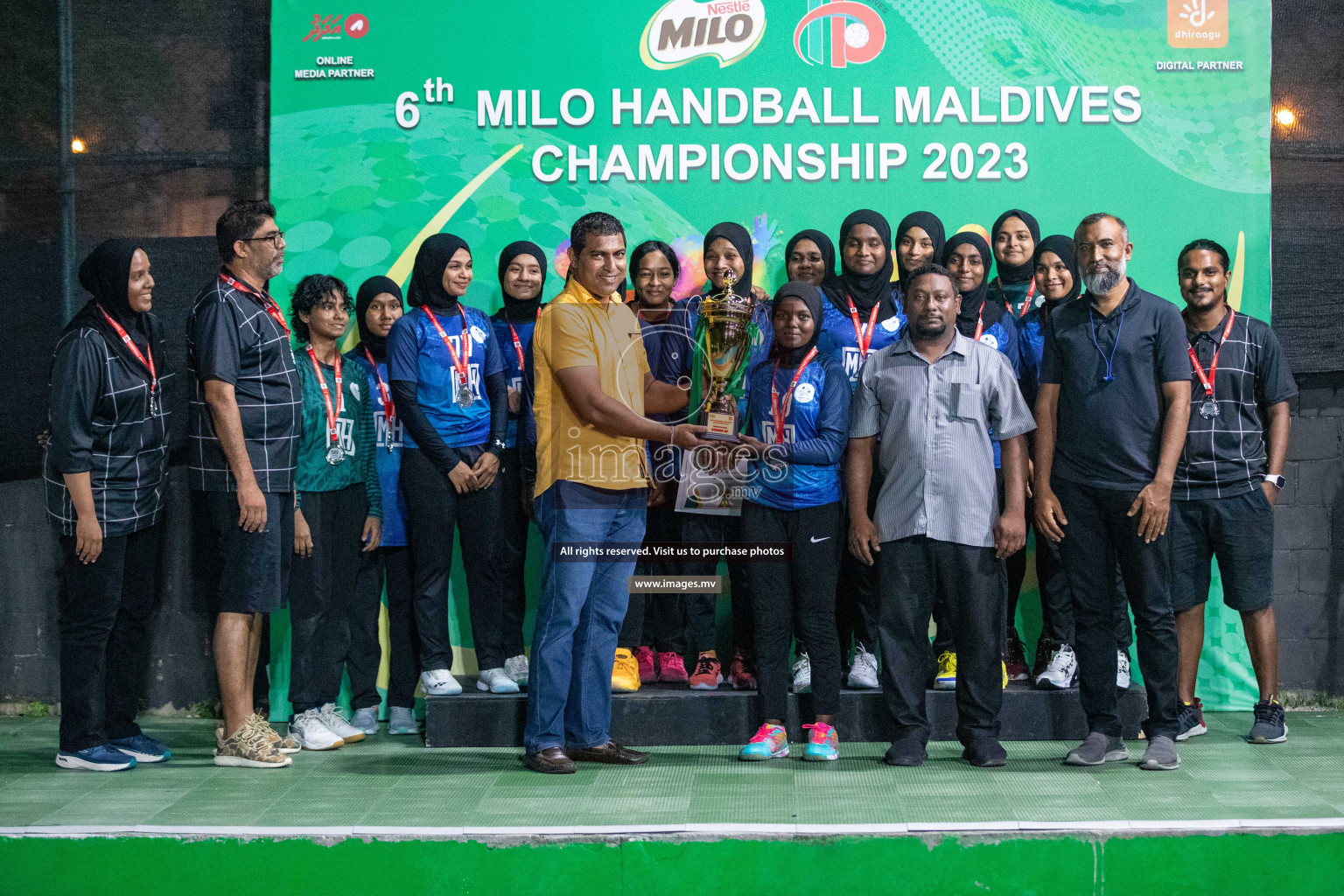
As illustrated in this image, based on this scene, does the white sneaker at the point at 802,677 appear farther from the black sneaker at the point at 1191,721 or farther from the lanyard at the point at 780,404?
the black sneaker at the point at 1191,721

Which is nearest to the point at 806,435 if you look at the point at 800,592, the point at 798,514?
the point at 798,514

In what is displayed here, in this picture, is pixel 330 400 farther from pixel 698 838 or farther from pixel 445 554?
pixel 698 838

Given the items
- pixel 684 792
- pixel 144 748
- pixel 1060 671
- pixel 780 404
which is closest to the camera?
pixel 684 792

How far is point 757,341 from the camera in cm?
407

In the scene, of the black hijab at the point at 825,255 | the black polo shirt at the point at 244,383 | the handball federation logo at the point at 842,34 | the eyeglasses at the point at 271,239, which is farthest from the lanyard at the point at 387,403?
the handball federation logo at the point at 842,34

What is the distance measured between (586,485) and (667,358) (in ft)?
2.34

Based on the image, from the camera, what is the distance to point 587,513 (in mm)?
3648

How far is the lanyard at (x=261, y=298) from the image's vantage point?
12.6ft

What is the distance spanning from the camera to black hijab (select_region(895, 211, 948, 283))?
4.49 meters

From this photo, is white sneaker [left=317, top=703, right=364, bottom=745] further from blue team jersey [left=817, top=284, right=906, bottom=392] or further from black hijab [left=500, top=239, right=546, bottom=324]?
blue team jersey [left=817, top=284, right=906, bottom=392]

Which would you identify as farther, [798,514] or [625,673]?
[625,673]

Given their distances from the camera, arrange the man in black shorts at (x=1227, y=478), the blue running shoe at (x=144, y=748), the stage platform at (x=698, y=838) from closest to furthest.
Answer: the stage platform at (x=698, y=838) < the blue running shoe at (x=144, y=748) < the man in black shorts at (x=1227, y=478)

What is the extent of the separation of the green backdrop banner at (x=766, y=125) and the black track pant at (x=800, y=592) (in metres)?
1.23

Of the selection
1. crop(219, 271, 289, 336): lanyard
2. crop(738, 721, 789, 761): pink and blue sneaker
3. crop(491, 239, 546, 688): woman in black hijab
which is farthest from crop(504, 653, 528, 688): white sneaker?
crop(219, 271, 289, 336): lanyard
